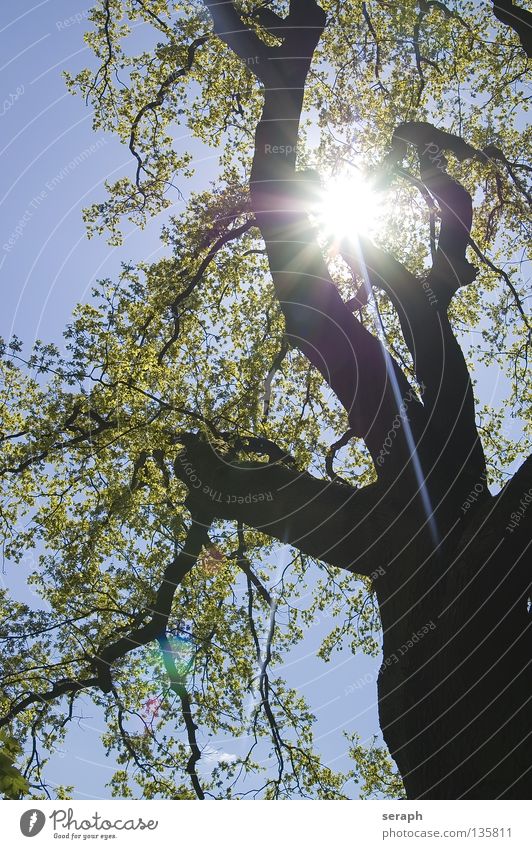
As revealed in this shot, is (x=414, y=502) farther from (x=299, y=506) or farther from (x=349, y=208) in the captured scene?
(x=349, y=208)

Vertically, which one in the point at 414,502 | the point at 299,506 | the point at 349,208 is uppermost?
the point at 349,208

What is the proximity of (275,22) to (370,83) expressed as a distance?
4320mm

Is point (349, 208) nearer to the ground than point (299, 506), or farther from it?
farther from it

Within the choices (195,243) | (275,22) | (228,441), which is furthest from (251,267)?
(228,441)

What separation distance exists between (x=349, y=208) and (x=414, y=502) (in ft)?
26.1

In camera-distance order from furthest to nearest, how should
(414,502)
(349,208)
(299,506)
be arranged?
(349,208) < (299,506) < (414,502)

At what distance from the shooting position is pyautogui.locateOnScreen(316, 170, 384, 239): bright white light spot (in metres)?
11.7

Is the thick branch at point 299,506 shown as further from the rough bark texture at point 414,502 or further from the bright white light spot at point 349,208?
the bright white light spot at point 349,208

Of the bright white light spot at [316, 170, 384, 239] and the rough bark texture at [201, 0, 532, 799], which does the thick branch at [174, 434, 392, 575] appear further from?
the bright white light spot at [316, 170, 384, 239]

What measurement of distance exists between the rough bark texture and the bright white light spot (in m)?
0.99

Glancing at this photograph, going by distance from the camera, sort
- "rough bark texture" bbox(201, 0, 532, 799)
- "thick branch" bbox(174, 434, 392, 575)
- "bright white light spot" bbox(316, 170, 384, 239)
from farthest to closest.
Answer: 1. "bright white light spot" bbox(316, 170, 384, 239)
2. "thick branch" bbox(174, 434, 392, 575)
3. "rough bark texture" bbox(201, 0, 532, 799)

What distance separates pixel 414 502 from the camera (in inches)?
302

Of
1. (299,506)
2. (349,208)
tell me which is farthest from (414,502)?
(349,208)

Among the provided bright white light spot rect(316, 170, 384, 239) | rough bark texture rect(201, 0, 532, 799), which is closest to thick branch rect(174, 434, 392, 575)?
rough bark texture rect(201, 0, 532, 799)
